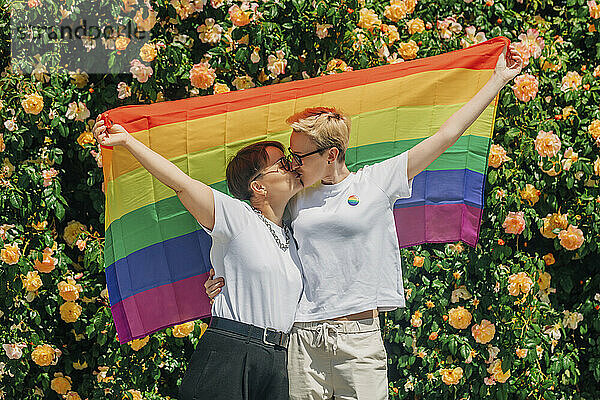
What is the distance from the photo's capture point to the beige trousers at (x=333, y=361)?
2371mm

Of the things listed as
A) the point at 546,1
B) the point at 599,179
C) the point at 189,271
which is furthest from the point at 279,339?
the point at 546,1

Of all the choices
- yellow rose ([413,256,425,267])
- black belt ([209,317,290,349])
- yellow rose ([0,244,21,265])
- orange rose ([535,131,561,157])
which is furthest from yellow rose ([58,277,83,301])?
orange rose ([535,131,561,157])

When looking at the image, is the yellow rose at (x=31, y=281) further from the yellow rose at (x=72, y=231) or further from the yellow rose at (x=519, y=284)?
the yellow rose at (x=519, y=284)

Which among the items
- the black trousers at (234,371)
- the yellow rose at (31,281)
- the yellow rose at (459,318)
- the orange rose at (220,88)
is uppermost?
the orange rose at (220,88)

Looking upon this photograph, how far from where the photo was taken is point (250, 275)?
7.36 feet

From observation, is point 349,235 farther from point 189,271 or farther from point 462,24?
point 462,24

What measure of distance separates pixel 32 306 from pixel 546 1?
10.3 ft

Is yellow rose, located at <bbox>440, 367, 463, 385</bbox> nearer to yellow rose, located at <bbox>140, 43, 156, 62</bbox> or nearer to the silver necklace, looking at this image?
the silver necklace

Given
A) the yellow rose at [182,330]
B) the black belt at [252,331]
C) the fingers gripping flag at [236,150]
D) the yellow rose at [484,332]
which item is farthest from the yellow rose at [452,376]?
the black belt at [252,331]

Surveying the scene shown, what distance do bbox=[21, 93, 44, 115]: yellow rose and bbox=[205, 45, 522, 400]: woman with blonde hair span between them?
132 cm

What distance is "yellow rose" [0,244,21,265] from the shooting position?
120 inches

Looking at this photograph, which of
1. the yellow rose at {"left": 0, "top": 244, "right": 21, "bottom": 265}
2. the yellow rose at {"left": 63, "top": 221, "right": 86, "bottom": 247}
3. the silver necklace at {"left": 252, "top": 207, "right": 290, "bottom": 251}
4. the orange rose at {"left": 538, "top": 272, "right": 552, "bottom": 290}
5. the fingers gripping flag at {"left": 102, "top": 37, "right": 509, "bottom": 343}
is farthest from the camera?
the orange rose at {"left": 538, "top": 272, "right": 552, "bottom": 290}

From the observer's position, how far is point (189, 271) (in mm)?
2678

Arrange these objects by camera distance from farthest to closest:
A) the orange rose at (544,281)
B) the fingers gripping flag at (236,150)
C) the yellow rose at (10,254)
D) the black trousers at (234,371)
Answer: the orange rose at (544,281)
the yellow rose at (10,254)
the fingers gripping flag at (236,150)
the black trousers at (234,371)
